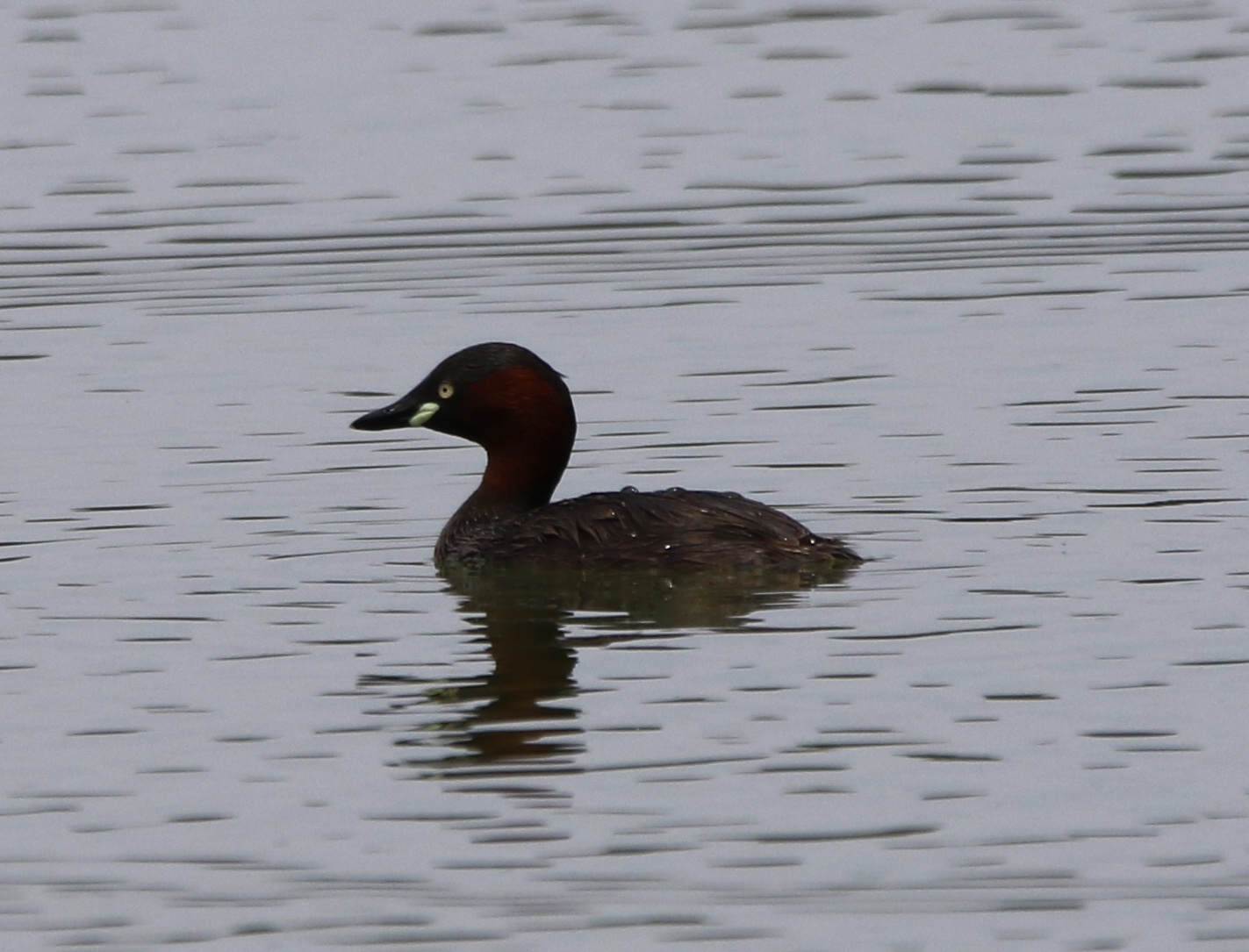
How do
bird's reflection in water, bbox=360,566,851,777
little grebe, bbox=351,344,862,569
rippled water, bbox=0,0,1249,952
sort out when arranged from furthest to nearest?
little grebe, bbox=351,344,862,569, bird's reflection in water, bbox=360,566,851,777, rippled water, bbox=0,0,1249,952

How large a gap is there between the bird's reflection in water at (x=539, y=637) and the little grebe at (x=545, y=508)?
0.08m

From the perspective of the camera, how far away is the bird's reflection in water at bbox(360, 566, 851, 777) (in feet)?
29.8

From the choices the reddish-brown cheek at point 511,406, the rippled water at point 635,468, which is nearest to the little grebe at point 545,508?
the reddish-brown cheek at point 511,406

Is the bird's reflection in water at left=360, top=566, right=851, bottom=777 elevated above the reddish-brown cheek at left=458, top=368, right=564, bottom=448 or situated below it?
below

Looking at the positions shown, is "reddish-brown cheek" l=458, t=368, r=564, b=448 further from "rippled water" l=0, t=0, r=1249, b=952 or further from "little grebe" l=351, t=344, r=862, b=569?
"rippled water" l=0, t=0, r=1249, b=952

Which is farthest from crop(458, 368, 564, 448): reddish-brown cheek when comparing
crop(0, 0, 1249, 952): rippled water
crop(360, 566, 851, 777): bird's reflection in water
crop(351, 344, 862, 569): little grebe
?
crop(360, 566, 851, 777): bird's reflection in water

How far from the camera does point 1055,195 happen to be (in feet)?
59.7

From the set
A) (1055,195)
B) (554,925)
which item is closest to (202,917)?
(554,925)

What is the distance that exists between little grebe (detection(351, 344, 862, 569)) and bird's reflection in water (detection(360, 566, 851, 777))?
3.2 inches

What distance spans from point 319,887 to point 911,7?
16.8 m

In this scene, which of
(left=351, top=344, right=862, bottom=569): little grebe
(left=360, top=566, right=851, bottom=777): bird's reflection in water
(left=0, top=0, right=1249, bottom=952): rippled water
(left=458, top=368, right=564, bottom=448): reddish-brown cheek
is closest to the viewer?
(left=0, top=0, right=1249, bottom=952): rippled water

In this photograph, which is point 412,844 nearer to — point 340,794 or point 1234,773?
point 340,794

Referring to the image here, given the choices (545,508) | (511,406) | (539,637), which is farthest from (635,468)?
(539,637)

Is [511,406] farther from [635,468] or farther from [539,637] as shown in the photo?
[539,637]
